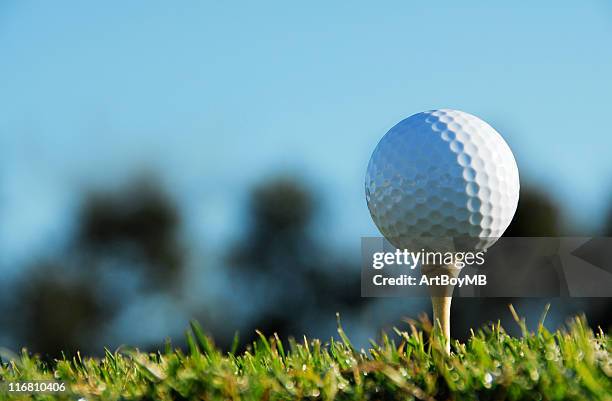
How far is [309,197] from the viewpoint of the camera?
1421 cm

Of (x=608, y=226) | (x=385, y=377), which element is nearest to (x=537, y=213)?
(x=608, y=226)

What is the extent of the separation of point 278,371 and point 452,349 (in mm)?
1628

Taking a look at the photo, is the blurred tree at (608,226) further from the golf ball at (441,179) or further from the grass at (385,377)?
the grass at (385,377)

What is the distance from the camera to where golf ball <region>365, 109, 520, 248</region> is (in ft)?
13.9

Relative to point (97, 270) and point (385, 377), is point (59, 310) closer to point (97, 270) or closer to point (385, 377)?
point (97, 270)

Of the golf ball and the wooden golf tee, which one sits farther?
the golf ball

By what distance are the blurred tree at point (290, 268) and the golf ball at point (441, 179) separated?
8.99 m

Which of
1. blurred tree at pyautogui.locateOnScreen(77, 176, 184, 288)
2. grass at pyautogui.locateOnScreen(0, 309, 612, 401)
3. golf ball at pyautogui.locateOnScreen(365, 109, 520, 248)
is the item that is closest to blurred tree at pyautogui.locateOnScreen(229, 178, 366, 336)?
blurred tree at pyautogui.locateOnScreen(77, 176, 184, 288)

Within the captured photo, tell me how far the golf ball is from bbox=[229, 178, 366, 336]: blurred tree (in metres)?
8.99

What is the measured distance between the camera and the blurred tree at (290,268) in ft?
44.7

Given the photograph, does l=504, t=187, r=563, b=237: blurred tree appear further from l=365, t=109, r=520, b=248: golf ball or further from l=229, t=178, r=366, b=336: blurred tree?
l=365, t=109, r=520, b=248: golf ball

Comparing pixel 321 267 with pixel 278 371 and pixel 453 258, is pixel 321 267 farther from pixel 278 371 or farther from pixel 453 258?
pixel 278 371

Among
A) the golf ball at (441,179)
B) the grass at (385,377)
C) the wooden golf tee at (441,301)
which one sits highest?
the golf ball at (441,179)

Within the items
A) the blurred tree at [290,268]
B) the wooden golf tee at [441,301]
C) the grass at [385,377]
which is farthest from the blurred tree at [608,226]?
the grass at [385,377]
